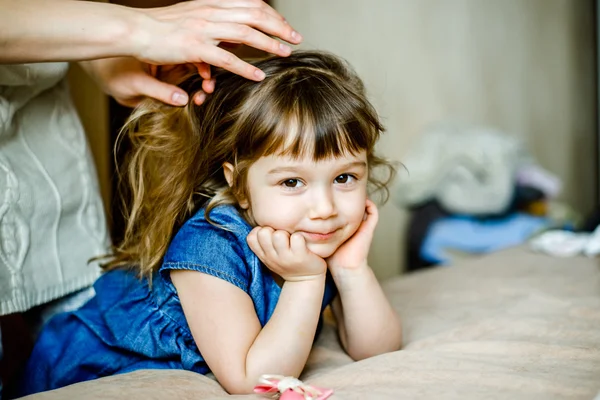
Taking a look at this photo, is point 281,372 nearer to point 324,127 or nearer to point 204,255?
point 204,255

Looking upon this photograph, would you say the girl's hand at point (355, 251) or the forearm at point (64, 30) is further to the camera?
the girl's hand at point (355, 251)

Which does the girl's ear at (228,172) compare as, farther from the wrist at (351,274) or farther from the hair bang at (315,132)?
the wrist at (351,274)

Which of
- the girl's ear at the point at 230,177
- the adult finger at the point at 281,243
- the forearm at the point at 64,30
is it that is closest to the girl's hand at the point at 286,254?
the adult finger at the point at 281,243

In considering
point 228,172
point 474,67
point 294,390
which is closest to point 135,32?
point 228,172

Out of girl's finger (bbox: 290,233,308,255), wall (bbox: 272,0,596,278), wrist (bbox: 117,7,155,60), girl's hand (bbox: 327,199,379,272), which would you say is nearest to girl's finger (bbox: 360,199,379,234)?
girl's hand (bbox: 327,199,379,272)

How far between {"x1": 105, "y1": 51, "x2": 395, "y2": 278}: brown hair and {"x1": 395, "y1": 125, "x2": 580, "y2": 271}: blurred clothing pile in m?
1.68

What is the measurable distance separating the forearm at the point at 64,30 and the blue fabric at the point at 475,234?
209cm

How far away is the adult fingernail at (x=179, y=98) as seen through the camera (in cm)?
116

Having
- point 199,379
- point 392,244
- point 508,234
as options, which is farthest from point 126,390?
point 392,244

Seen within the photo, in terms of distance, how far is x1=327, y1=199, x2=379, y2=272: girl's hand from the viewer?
1194 millimetres

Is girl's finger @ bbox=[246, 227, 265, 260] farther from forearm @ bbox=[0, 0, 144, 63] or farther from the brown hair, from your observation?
forearm @ bbox=[0, 0, 144, 63]

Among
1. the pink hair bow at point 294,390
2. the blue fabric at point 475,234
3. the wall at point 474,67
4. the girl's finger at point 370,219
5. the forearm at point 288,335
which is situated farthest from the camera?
the wall at point 474,67

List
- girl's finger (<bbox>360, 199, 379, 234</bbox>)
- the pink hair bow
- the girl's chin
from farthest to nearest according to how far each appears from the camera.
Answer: girl's finger (<bbox>360, 199, 379, 234</bbox>) < the girl's chin < the pink hair bow

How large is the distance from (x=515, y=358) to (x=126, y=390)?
2.03 feet
